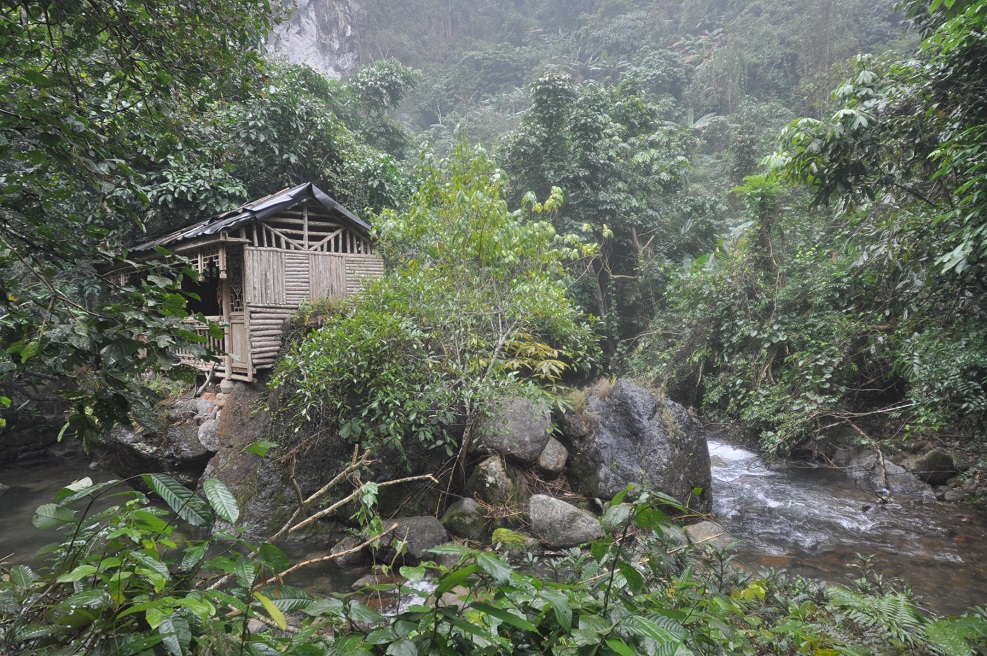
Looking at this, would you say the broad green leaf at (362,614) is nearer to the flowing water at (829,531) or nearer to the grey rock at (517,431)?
the flowing water at (829,531)

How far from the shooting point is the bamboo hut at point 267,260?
9.34m

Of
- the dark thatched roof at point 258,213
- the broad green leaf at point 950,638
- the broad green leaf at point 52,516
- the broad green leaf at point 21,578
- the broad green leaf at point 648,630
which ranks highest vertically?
the dark thatched roof at point 258,213

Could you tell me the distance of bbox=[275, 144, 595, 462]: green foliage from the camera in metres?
6.55

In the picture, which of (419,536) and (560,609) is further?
(419,536)

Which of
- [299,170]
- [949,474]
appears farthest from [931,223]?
[299,170]

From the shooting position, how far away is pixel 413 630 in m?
1.21

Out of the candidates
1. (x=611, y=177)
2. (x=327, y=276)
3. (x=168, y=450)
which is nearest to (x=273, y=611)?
(x=168, y=450)

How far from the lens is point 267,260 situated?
9844mm

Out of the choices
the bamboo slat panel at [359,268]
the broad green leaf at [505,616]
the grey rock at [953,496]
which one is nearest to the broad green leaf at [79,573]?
the broad green leaf at [505,616]

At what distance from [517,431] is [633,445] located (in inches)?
69.8

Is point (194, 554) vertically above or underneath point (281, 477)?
above

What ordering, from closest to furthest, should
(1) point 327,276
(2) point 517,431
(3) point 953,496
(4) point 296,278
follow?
(3) point 953,496 → (2) point 517,431 → (4) point 296,278 → (1) point 327,276

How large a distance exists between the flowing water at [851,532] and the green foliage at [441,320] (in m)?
3.62

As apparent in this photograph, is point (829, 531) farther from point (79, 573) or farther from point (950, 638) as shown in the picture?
point (79, 573)
